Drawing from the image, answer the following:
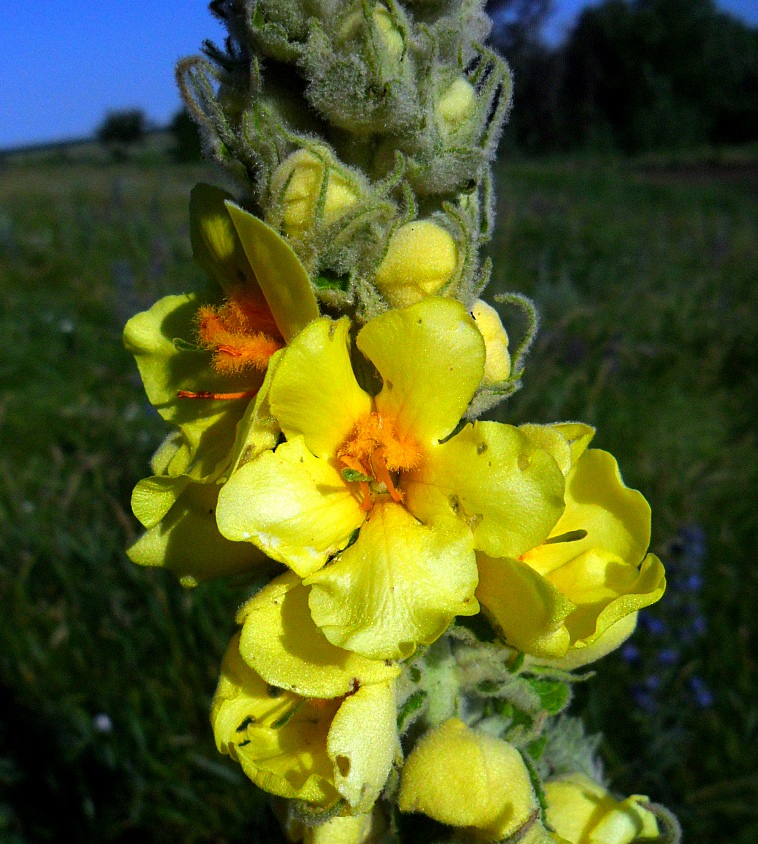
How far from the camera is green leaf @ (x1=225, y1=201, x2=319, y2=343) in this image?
4.35 feet

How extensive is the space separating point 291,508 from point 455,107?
89cm

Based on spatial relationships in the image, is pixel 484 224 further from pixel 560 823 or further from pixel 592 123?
pixel 592 123

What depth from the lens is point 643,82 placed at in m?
35.9

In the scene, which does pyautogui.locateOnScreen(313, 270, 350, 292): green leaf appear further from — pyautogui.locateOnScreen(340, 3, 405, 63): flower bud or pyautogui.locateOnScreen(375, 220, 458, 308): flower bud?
pyautogui.locateOnScreen(340, 3, 405, 63): flower bud

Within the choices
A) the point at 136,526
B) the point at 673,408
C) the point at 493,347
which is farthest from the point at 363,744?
the point at 673,408

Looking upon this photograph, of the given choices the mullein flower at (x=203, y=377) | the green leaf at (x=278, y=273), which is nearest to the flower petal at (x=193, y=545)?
the mullein flower at (x=203, y=377)

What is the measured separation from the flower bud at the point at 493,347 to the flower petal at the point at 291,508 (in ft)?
1.27

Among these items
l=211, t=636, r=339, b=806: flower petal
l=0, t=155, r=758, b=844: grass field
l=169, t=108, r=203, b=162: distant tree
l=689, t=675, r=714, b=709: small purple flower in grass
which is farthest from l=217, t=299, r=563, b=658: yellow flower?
l=689, t=675, r=714, b=709: small purple flower in grass

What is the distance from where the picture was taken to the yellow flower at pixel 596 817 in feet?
5.88

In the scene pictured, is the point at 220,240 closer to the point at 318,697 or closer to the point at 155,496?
the point at 155,496

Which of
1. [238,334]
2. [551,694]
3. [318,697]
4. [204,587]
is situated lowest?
[204,587]

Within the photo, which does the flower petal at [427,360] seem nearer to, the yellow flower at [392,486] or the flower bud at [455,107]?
the yellow flower at [392,486]

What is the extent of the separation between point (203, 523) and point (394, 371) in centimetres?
57

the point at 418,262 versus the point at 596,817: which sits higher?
the point at 418,262
